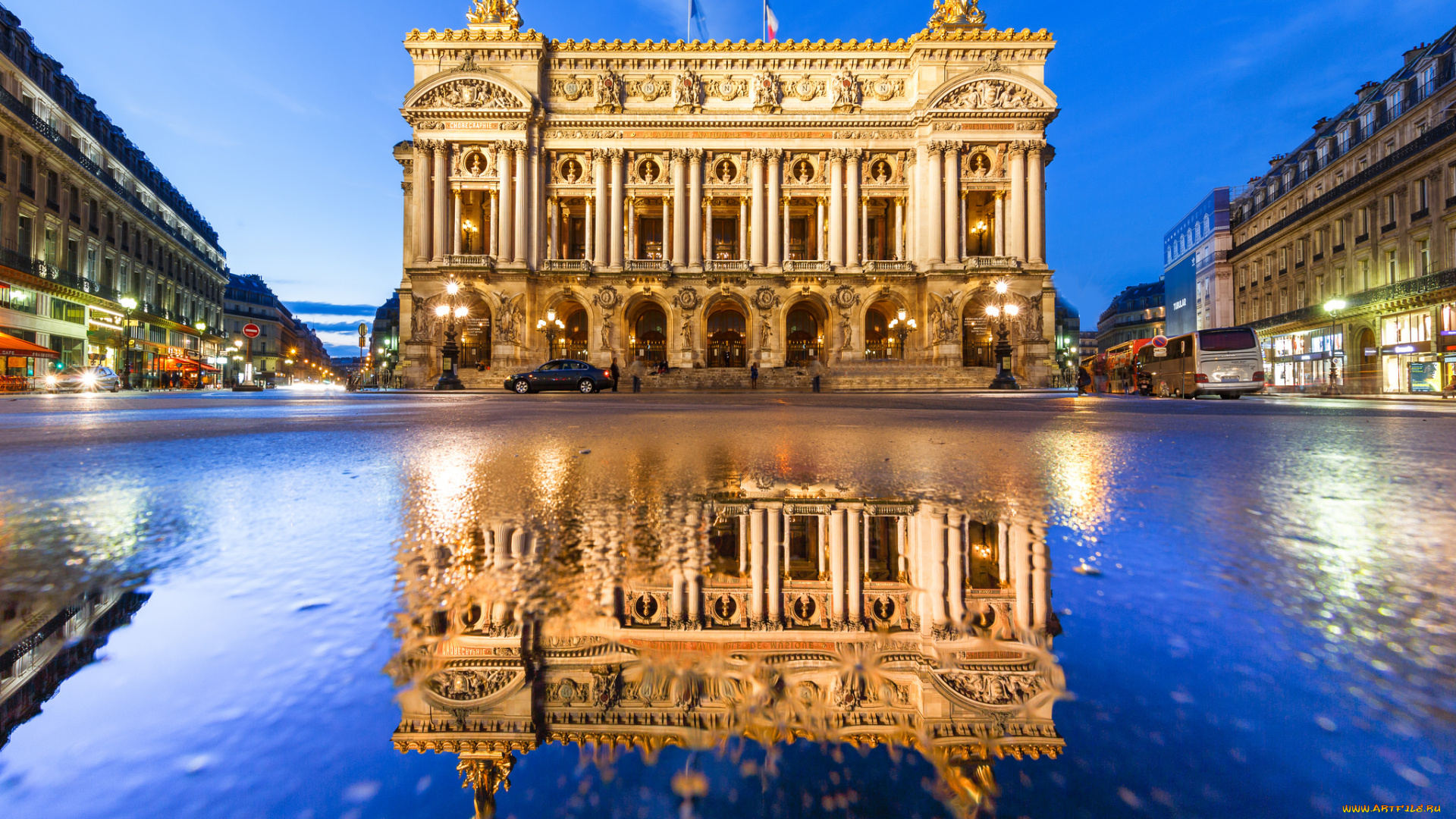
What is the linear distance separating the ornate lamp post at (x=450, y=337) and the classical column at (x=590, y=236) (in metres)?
7.75

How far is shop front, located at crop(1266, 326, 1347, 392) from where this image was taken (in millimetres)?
38312

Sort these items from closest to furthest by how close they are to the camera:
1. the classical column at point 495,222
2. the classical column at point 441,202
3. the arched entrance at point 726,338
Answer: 1. the classical column at point 441,202
2. the classical column at point 495,222
3. the arched entrance at point 726,338

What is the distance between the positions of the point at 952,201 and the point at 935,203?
103 cm

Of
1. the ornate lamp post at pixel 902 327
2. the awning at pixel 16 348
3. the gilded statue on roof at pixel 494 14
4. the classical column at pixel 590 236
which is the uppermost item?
the gilded statue on roof at pixel 494 14

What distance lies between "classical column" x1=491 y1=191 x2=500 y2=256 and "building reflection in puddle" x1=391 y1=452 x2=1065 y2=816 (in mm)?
40924

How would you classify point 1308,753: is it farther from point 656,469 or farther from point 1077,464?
point 1077,464

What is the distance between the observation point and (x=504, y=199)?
39.2 metres

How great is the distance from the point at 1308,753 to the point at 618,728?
0.76 meters

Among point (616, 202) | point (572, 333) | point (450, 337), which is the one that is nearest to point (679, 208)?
point (616, 202)

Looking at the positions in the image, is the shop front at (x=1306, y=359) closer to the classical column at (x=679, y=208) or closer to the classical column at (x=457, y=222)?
the classical column at (x=679, y=208)

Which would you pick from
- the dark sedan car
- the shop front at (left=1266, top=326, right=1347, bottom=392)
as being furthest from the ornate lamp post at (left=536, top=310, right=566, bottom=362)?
the shop front at (left=1266, top=326, right=1347, bottom=392)

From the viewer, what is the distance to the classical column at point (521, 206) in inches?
1526

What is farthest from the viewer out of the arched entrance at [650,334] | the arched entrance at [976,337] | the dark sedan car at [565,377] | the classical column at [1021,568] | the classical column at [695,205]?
the arched entrance at [650,334]

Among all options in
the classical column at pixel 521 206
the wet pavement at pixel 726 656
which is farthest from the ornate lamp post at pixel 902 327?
the wet pavement at pixel 726 656
